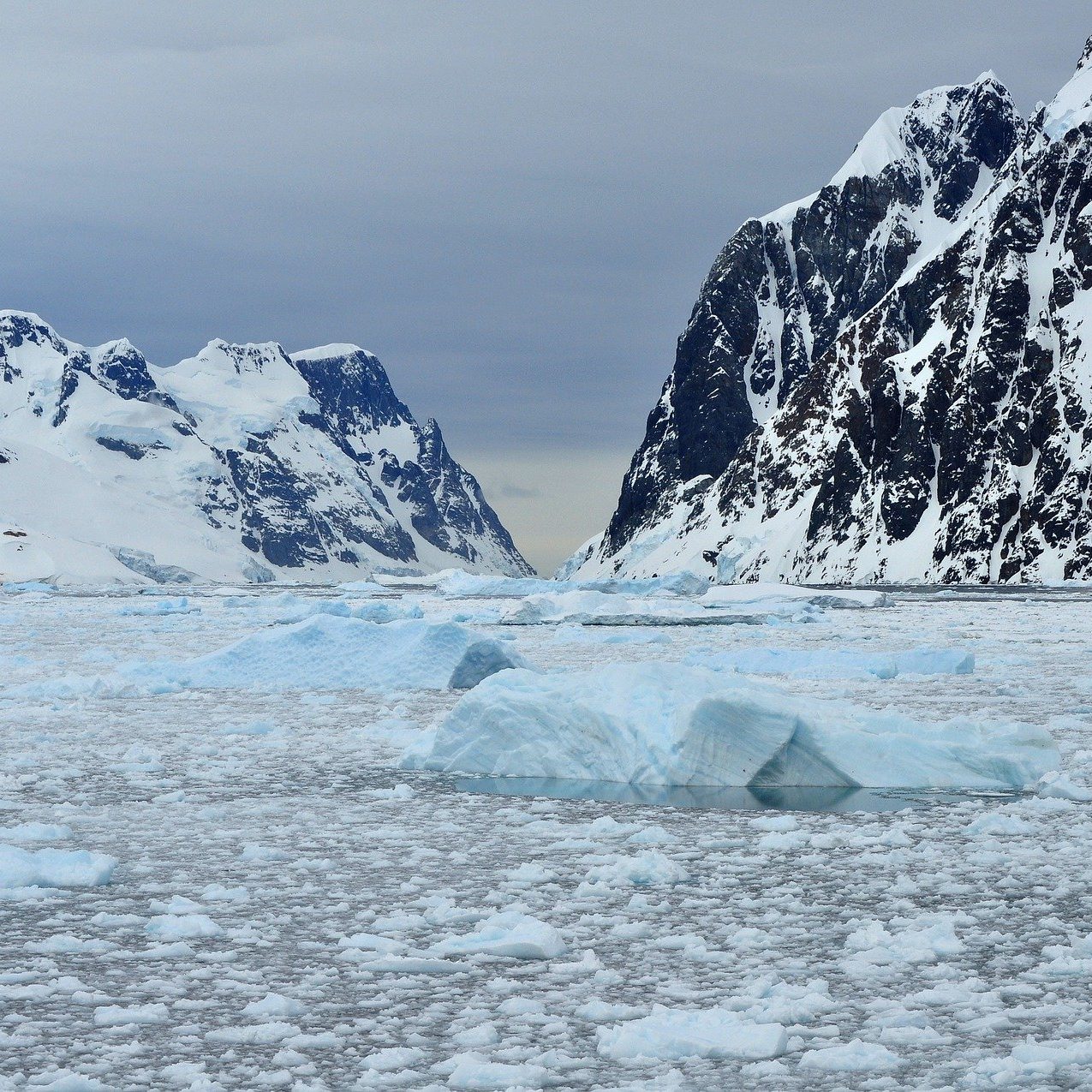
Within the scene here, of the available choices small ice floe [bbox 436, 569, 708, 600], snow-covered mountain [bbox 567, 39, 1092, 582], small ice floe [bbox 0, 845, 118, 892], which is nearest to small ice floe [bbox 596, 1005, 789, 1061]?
small ice floe [bbox 0, 845, 118, 892]

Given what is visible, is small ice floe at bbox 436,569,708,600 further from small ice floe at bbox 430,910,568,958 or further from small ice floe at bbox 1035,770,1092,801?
small ice floe at bbox 430,910,568,958

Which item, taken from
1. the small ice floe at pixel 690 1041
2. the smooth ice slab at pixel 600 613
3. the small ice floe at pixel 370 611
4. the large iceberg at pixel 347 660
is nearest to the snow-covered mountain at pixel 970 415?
the smooth ice slab at pixel 600 613

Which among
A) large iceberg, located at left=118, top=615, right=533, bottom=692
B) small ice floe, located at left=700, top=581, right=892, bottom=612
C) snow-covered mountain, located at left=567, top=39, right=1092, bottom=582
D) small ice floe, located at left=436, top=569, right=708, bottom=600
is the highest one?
snow-covered mountain, located at left=567, top=39, right=1092, bottom=582

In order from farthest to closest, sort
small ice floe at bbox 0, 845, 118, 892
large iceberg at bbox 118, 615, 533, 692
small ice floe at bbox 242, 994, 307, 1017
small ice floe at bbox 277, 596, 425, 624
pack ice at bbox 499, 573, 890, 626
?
pack ice at bbox 499, 573, 890, 626 → small ice floe at bbox 277, 596, 425, 624 → large iceberg at bbox 118, 615, 533, 692 → small ice floe at bbox 0, 845, 118, 892 → small ice floe at bbox 242, 994, 307, 1017

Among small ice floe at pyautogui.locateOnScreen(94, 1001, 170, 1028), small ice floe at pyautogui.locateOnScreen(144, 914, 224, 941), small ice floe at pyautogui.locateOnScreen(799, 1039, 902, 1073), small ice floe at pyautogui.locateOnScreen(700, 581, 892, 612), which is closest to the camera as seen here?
small ice floe at pyautogui.locateOnScreen(799, 1039, 902, 1073)

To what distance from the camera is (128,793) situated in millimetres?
13383

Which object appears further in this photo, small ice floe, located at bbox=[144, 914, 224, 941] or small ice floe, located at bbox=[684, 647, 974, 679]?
small ice floe, located at bbox=[684, 647, 974, 679]

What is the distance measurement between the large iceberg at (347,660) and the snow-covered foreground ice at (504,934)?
26.4 feet

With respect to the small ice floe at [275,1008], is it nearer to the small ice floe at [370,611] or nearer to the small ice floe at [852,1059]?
the small ice floe at [852,1059]

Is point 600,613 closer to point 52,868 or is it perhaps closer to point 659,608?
point 659,608

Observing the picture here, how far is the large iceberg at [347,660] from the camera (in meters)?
24.6

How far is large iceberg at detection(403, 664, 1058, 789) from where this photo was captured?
14.1 metres

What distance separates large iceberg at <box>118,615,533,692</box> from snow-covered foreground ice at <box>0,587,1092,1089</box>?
805 centimetres

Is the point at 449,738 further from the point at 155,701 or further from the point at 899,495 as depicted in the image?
the point at 899,495
